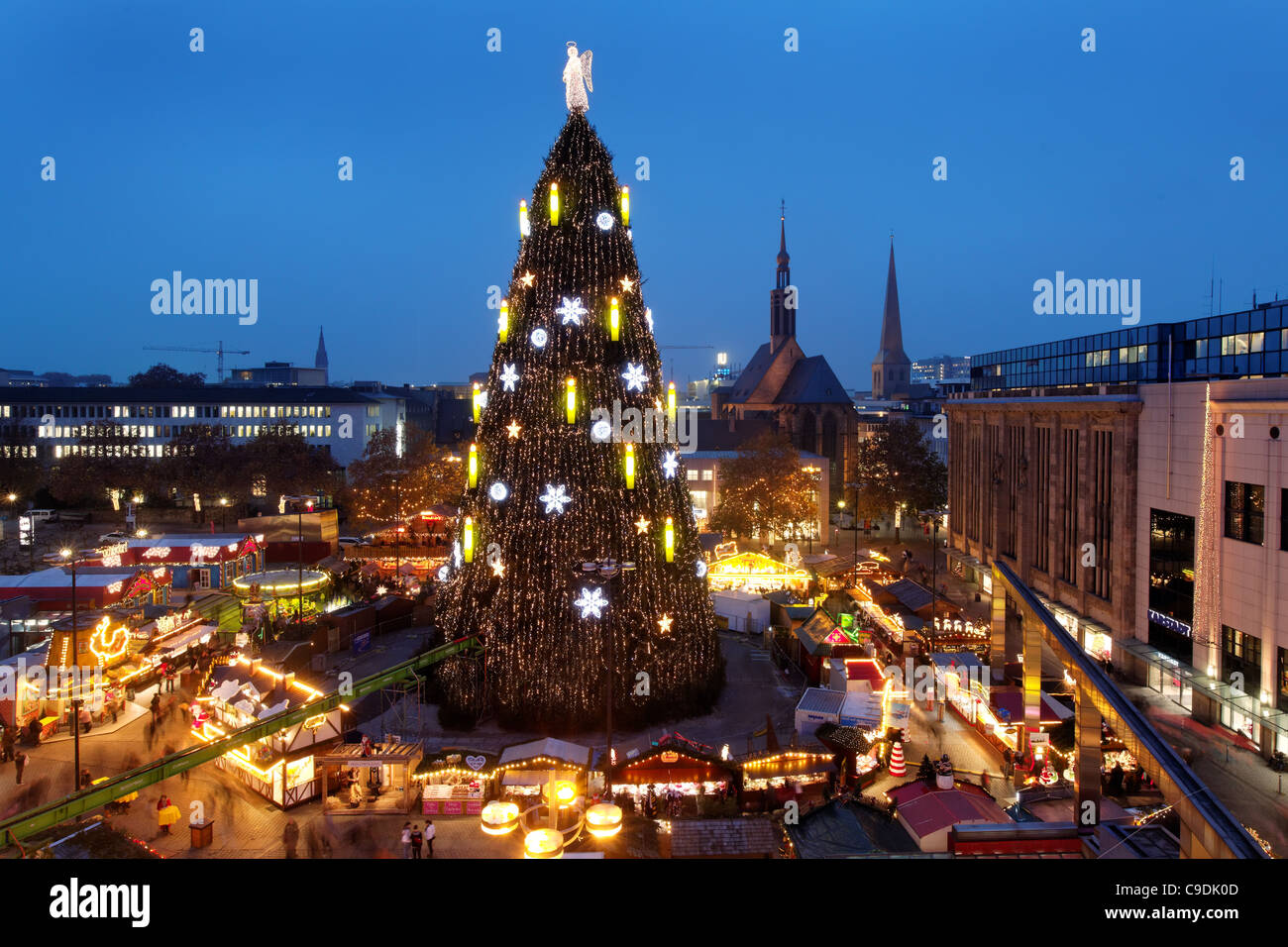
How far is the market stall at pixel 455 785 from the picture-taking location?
676 inches

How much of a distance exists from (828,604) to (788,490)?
17.8 meters

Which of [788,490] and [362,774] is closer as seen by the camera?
[362,774]

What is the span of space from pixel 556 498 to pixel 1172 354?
25.6 metres

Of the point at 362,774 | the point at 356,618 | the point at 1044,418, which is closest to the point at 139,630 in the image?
the point at 356,618

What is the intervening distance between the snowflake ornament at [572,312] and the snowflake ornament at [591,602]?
6.33 metres

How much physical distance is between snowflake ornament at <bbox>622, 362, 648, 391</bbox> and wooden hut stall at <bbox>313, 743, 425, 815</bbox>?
9.44 meters

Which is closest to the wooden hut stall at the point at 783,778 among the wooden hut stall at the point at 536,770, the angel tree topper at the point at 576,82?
the wooden hut stall at the point at 536,770

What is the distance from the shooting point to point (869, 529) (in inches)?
2489

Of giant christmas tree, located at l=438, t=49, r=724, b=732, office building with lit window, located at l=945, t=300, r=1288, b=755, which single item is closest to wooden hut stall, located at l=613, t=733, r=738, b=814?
giant christmas tree, located at l=438, t=49, r=724, b=732

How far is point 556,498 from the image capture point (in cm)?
1966

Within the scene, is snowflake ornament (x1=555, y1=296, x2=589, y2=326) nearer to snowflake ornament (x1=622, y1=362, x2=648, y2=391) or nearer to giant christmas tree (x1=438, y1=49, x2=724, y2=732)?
giant christmas tree (x1=438, y1=49, x2=724, y2=732)

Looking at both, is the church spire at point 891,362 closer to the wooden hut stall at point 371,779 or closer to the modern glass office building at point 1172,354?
the modern glass office building at point 1172,354

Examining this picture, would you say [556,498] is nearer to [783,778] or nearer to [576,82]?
[783,778]

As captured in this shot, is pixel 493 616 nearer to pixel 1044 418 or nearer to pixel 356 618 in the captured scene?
pixel 356 618
